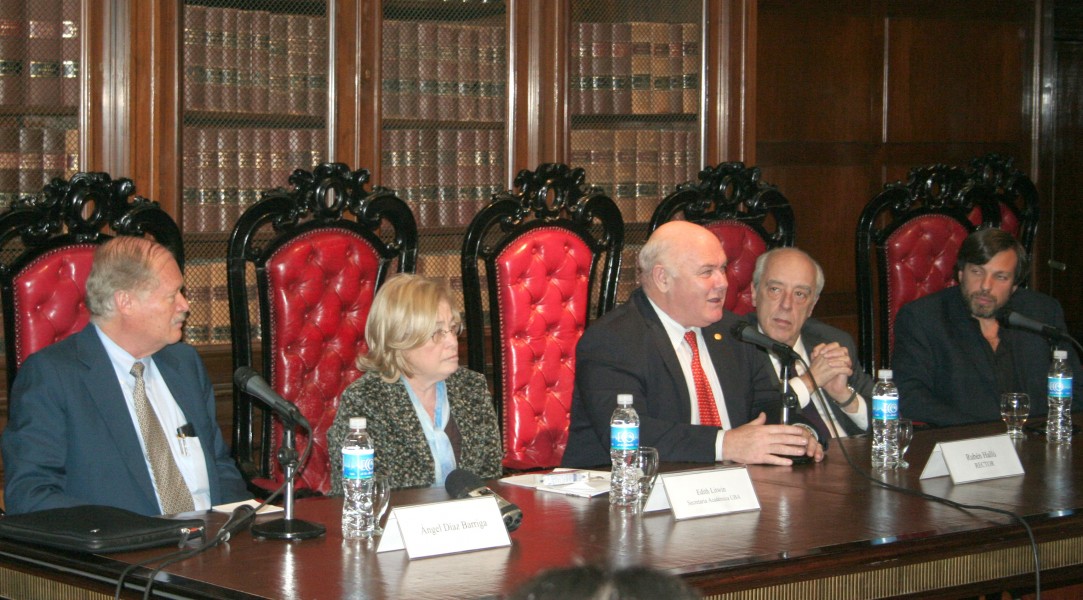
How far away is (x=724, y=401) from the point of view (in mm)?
3496

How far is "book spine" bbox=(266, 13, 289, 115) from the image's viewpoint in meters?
4.39

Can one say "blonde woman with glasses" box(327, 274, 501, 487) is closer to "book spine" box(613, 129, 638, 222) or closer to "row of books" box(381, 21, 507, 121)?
"row of books" box(381, 21, 507, 121)

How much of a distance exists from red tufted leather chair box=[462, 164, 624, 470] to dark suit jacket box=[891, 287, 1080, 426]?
1053 mm

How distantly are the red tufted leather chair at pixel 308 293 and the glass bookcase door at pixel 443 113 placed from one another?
2.93ft

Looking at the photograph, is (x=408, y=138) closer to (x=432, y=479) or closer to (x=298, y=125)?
(x=298, y=125)

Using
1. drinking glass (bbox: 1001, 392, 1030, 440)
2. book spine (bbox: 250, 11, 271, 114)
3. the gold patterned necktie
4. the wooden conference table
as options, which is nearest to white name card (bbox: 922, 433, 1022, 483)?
the wooden conference table

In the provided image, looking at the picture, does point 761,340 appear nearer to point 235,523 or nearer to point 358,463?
point 358,463

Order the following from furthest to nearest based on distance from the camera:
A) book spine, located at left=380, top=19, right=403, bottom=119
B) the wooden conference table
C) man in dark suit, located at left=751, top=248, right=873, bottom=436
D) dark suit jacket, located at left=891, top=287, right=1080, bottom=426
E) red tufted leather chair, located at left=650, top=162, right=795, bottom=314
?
book spine, located at left=380, top=19, right=403, bottom=119 < red tufted leather chair, located at left=650, top=162, right=795, bottom=314 < dark suit jacket, located at left=891, top=287, right=1080, bottom=426 < man in dark suit, located at left=751, top=248, right=873, bottom=436 < the wooden conference table

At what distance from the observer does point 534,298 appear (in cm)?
397

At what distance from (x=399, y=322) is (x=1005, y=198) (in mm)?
2997

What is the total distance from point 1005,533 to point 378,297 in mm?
1400

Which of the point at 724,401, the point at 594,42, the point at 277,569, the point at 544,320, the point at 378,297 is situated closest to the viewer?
the point at 277,569

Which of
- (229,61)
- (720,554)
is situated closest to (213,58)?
(229,61)

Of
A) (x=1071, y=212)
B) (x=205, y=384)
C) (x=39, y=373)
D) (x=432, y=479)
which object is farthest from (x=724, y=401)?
(x=1071, y=212)
